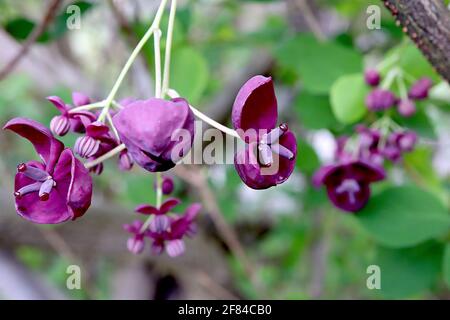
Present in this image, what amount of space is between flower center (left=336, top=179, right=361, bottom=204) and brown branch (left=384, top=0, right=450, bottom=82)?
24 centimetres

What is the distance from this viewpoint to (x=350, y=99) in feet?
2.60

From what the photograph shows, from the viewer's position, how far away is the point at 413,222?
2.66 ft

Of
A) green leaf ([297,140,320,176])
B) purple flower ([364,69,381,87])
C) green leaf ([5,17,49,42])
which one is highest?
green leaf ([5,17,49,42])

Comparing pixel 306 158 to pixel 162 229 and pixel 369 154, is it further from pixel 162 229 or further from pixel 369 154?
pixel 162 229

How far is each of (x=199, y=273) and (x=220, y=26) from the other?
703 millimetres

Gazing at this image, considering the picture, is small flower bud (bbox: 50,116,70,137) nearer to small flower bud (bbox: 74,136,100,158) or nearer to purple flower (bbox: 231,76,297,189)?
small flower bud (bbox: 74,136,100,158)

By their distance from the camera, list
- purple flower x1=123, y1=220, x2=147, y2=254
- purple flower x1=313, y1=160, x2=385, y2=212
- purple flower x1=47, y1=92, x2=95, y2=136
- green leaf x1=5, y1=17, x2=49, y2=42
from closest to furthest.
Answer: purple flower x1=47, y1=92, x2=95, y2=136
purple flower x1=123, y1=220, x2=147, y2=254
purple flower x1=313, y1=160, x2=385, y2=212
green leaf x1=5, y1=17, x2=49, y2=42

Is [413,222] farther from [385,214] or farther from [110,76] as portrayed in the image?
[110,76]

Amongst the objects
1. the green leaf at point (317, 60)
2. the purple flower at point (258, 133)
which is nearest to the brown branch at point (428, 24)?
the purple flower at point (258, 133)

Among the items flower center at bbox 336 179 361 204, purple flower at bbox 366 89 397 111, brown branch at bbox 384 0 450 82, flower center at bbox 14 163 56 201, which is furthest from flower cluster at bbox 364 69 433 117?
flower center at bbox 14 163 56 201

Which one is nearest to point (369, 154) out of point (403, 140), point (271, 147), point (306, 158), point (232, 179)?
point (403, 140)

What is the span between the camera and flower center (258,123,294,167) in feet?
1.40

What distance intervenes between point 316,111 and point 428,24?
47cm
